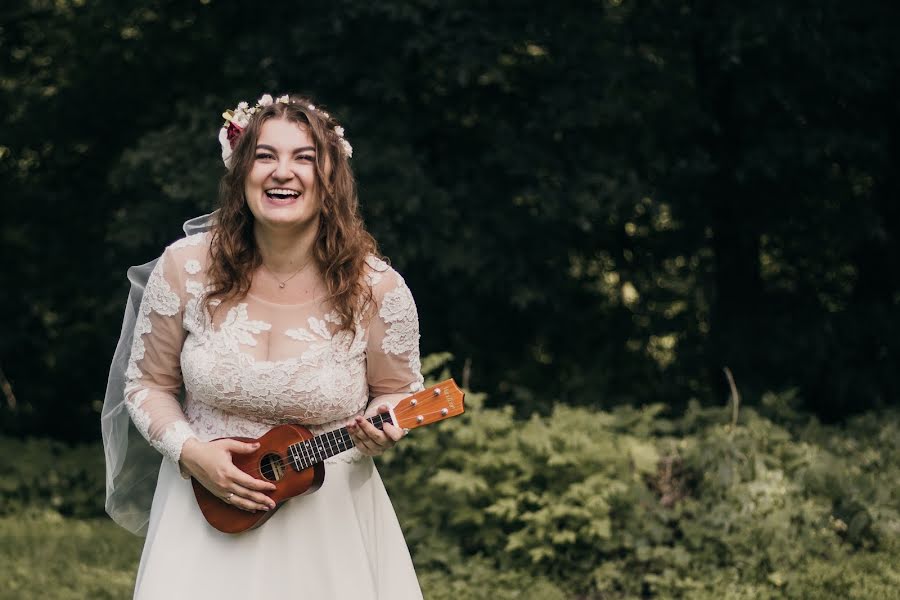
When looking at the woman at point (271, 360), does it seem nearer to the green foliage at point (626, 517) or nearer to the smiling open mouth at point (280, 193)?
the smiling open mouth at point (280, 193)

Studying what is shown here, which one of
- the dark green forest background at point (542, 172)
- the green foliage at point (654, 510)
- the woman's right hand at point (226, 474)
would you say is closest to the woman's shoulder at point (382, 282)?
the woman's right hand at point (226, 474)

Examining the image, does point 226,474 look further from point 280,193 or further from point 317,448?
point 280,193

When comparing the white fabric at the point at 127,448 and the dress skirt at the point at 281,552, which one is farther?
the white fabric at the point at 127,448

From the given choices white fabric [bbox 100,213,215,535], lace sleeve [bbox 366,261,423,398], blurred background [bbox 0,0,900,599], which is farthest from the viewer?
blurred background [bbox 0,0,900,599]

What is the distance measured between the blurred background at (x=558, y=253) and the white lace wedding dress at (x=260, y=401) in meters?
2.99

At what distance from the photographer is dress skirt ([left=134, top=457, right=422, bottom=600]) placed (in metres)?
3.06

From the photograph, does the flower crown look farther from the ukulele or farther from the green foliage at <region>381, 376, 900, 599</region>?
the green foliage at <region>381, 376, 900, 599</region>

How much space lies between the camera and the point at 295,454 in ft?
9.93

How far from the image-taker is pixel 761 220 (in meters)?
9.19

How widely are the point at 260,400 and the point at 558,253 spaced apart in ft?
19.2

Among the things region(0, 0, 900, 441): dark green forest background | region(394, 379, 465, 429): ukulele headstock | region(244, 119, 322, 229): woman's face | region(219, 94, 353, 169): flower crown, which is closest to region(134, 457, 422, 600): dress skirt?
region(394, 379, 465, 429): ukulele headstock

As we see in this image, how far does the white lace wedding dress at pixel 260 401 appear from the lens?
9.98 ft

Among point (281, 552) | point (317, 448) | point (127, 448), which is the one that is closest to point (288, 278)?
point (317, 448)

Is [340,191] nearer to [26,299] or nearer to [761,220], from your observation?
[761,220]
